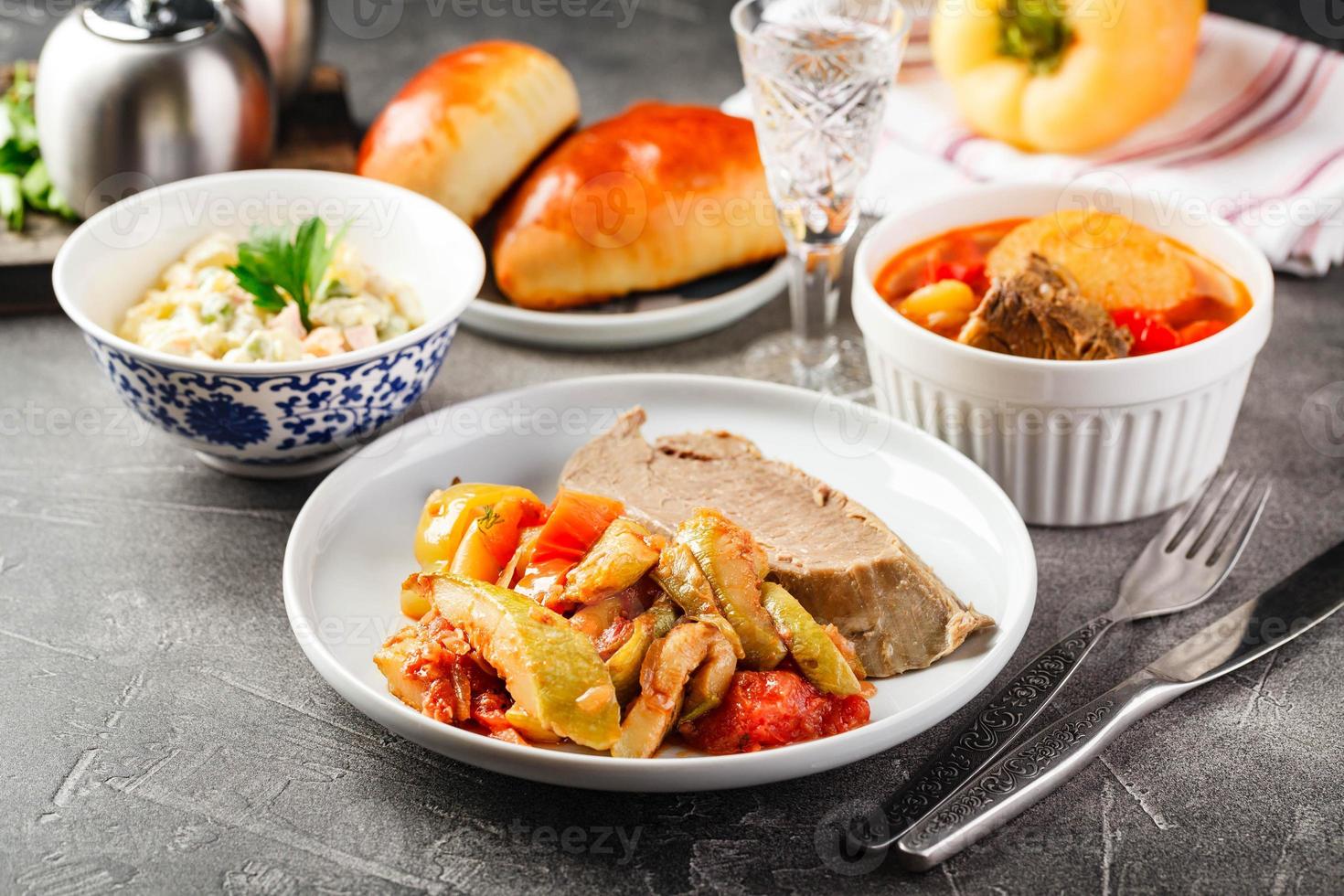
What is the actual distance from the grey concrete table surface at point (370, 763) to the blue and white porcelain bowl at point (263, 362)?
0.68 feet

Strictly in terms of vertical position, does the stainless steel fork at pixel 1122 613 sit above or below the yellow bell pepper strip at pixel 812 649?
below

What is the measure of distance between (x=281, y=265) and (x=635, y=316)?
88cm

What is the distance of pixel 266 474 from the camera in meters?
2.77

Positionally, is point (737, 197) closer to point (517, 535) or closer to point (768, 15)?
point (768, 15)

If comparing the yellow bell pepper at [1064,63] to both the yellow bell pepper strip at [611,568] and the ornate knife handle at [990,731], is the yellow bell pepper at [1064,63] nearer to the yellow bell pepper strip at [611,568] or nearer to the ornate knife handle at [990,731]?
the ornate knife handle at [990,731]

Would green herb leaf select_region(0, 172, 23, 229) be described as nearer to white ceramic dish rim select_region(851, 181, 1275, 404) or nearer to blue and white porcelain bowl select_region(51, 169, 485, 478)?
blue and white porcelain bowl select_region(51, 169, 485, 478)

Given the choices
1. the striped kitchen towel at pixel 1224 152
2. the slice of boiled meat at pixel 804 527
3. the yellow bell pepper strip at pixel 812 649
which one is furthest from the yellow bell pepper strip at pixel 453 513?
the striped kitchen towel at pixel 1224 152

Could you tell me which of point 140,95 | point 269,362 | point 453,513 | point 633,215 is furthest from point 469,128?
point 453,513

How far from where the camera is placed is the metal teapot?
3.29m

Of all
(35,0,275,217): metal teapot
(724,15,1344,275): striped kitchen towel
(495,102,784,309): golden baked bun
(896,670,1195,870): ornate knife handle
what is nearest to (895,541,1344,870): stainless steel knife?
(896,670,1195,870): ornate knife handle

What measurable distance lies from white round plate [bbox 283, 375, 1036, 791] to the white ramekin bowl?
0.40 ft

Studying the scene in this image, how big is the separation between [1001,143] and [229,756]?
2.84 metres

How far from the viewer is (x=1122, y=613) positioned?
2.33m

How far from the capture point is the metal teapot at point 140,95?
3.29 meters
